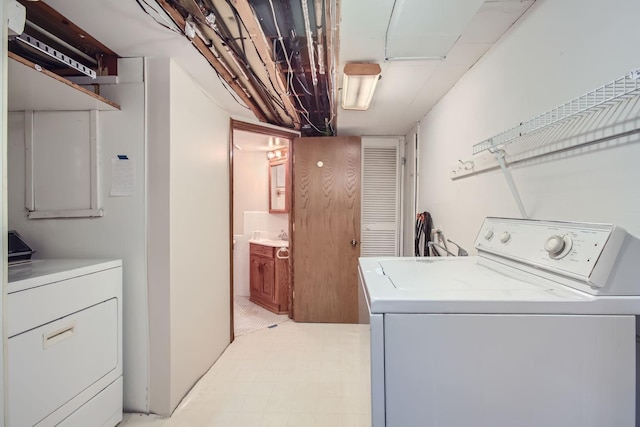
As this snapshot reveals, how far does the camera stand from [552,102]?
100cm

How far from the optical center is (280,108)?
8.20 feet

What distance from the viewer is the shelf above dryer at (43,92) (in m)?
1.14

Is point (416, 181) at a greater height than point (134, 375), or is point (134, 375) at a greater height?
point (416, 181)

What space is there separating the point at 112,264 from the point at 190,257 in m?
0.44

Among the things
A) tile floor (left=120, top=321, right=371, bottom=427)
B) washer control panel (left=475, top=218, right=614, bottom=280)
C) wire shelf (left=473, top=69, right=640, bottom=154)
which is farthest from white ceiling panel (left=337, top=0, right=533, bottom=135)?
tile floor (left=120, top=321, right=371, bottom=427)

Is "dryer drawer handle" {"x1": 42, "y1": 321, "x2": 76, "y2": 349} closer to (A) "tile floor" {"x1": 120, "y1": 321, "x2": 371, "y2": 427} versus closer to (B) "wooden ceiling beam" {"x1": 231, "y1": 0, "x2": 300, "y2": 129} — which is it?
(A) "tile floor" {"x1": 120, "y1": 321, "x2": 371, "y2": 427}

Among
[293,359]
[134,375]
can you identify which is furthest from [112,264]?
[293,359]

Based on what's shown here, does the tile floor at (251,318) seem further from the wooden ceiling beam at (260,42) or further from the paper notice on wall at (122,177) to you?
the wooden ceiling beam at (260,42)

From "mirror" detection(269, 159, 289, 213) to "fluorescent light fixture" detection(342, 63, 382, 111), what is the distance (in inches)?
73.0

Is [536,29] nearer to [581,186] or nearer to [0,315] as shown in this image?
[581,186]

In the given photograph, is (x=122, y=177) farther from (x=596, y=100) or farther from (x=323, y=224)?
(x=596, y=100)

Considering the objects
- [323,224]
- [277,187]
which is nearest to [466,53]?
[323,224]

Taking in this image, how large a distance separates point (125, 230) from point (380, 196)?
257cm

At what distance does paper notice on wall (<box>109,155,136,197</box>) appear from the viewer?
5.27 feet
